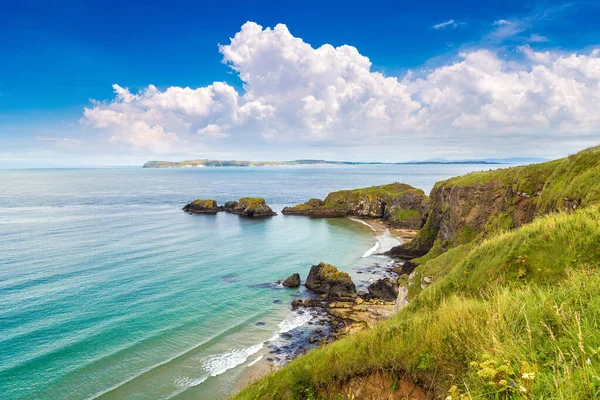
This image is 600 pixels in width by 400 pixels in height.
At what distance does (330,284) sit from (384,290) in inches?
246

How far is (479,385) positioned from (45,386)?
27249mm

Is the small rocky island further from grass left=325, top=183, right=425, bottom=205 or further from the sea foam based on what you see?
the sea foam

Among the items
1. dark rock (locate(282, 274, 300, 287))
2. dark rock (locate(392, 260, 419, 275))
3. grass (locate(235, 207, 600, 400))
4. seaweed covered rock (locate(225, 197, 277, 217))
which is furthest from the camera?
seaweed covered rock (locate(225, 197, 277, 217))

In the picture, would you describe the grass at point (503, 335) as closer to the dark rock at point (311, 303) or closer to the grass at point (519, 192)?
the grass at point (519, 192)

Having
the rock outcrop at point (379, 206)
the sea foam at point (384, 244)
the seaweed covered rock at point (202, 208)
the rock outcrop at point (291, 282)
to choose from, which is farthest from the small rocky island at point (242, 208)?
the rock outcrop at point (291, 282)

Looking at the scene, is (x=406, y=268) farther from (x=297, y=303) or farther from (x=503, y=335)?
(x=503, y=335)

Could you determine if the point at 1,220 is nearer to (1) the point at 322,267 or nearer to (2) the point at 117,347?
(2) the point at 117,347

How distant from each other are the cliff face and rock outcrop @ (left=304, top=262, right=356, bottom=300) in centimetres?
1415

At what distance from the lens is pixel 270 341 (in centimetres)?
2888

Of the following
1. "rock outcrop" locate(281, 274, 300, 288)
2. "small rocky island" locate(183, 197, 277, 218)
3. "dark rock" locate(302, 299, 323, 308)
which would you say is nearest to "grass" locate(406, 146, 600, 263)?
"dark rock" locate(302, 299, 323, 308)

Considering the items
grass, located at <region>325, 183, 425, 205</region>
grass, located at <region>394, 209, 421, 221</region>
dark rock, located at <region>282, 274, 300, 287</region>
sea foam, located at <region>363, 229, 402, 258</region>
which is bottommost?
sea foam, located at <region>363, 229, 402, 258</region>

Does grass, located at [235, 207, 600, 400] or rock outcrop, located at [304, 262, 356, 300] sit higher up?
grass, located at [235, 207, 600, 400]

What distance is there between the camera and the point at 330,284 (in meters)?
39.9

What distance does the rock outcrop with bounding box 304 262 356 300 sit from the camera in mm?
39062
